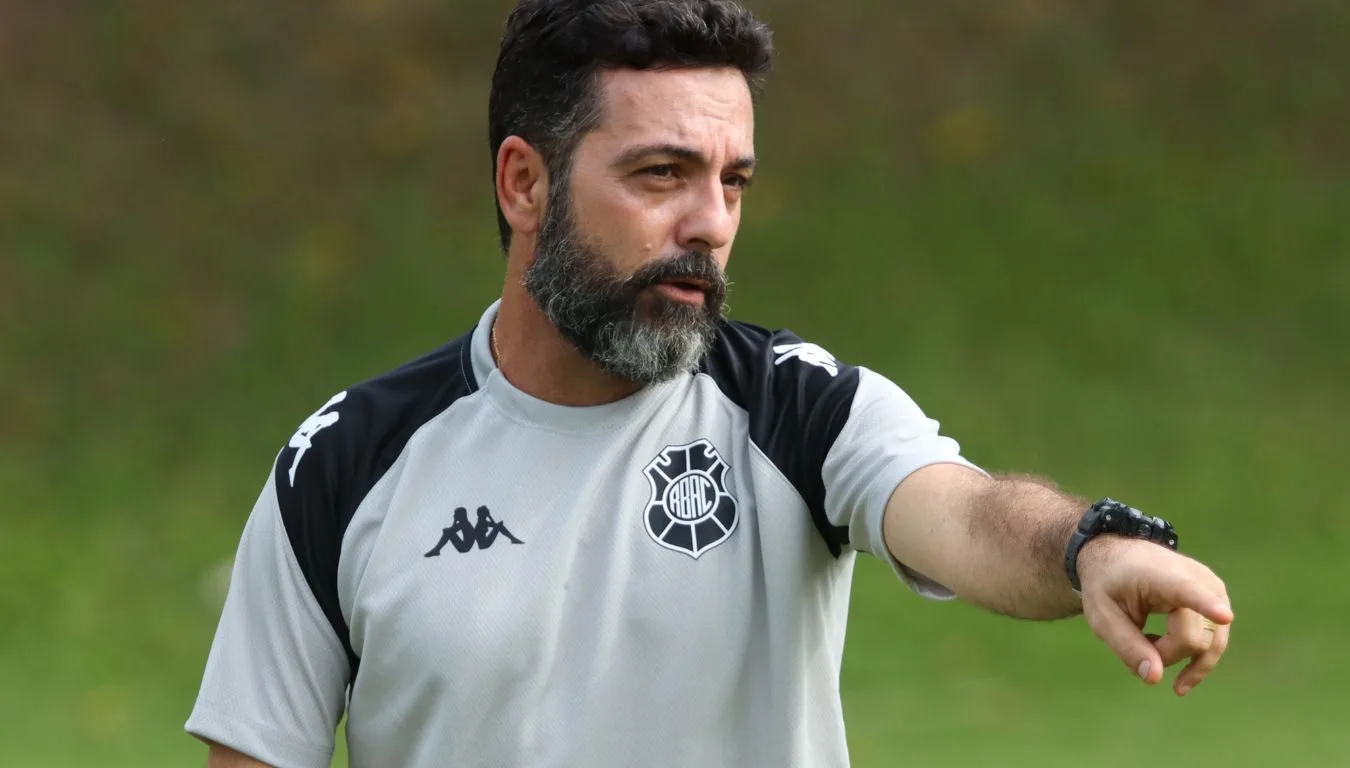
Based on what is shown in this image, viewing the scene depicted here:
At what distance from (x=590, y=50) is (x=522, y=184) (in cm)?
30

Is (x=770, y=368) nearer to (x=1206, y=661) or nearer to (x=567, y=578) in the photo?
(x=567, y=578)

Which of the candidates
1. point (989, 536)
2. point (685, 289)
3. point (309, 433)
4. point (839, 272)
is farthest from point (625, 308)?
point (839, 272)

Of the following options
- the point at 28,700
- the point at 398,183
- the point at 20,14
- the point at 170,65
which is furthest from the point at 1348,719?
A: the point at 20,14

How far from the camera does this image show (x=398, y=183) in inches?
511

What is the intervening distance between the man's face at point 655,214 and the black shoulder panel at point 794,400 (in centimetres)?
10

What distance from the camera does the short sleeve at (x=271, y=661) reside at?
328 centimetres

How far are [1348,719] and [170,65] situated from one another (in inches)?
336

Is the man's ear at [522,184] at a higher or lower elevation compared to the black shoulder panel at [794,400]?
higher

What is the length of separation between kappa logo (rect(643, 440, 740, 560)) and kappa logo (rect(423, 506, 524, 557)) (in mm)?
243

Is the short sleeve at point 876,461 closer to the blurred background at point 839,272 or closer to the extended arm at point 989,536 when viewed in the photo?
the extended arm at point 989,536

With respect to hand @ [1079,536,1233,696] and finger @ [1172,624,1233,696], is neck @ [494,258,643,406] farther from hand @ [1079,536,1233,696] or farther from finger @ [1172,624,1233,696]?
finger @ [1172,624,1233,696]

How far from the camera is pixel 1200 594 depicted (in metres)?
2.37

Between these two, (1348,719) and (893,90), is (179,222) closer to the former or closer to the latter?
(893,90)

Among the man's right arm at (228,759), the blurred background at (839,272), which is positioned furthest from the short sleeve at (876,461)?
the blurred background at (839,272)
